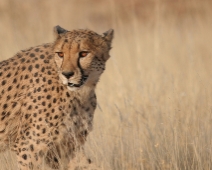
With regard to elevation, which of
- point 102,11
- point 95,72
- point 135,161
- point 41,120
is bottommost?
point 135,161

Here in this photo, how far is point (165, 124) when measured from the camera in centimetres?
431

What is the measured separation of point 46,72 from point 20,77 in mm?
203

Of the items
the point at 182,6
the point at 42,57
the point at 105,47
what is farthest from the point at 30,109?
the point at 182,6

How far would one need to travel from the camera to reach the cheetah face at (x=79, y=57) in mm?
3613

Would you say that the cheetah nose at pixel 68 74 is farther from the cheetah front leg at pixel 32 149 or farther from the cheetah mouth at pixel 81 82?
the cheetah front leg at pixel 32 149

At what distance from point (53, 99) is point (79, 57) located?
1.14 ft

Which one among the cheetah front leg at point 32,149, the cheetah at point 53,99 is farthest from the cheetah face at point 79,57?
the cheetah front leg at point 32,149

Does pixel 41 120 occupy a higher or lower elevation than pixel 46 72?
lower

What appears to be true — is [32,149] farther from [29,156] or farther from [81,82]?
[81,82]

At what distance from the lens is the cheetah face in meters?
3.61

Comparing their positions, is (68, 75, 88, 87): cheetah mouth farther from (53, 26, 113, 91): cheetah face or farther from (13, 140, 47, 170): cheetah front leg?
(13, 140, 47, 170): cheetah front leg

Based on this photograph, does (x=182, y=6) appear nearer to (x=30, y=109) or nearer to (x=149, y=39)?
(x=149, y=39)

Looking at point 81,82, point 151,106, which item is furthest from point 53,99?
point 151,106

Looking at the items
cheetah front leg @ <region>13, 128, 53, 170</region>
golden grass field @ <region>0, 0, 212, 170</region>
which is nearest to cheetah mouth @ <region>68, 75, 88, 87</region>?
golden grass field @ <region>0, 0, 212, 170</region>
